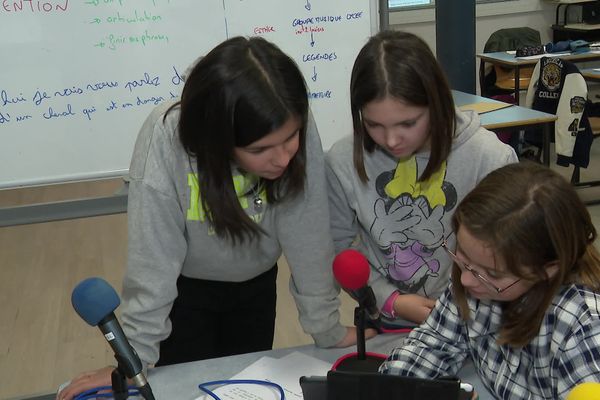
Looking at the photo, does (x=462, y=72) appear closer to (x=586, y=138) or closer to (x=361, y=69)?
(x=586, y=138)

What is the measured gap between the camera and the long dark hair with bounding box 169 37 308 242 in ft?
3.37

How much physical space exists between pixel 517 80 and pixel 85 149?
138 inches

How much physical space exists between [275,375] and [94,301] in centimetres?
47

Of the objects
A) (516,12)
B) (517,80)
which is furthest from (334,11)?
(516,12)

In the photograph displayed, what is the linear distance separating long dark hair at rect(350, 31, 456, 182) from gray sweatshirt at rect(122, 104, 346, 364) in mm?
137

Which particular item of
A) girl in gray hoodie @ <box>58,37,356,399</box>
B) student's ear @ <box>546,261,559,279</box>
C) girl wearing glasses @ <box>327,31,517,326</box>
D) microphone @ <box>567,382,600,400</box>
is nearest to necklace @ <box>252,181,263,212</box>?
girl in gray hoodie @ <box>58,37,356,399</box>

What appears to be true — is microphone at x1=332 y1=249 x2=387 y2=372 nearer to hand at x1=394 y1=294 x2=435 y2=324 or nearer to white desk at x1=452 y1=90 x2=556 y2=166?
hand at x1=394 y1=294 x2=435 y2=324

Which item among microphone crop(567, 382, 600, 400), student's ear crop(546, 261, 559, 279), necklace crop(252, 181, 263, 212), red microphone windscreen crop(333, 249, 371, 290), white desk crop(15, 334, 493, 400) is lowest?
white desk crop(15, 334, 493, 400)

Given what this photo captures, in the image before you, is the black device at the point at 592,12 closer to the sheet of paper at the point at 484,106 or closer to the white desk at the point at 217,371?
the sheet of paper at the point at 484,106

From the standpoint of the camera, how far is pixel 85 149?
1.84 meters

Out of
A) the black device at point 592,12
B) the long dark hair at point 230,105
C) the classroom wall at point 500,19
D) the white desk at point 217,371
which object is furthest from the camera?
the classroom wall at point 500,19

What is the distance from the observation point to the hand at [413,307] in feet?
4.21

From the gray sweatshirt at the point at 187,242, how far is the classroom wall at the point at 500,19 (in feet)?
17.4

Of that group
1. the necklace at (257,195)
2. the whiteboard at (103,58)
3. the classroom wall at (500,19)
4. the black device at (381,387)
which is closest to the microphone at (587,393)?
the black device at (381,387)
